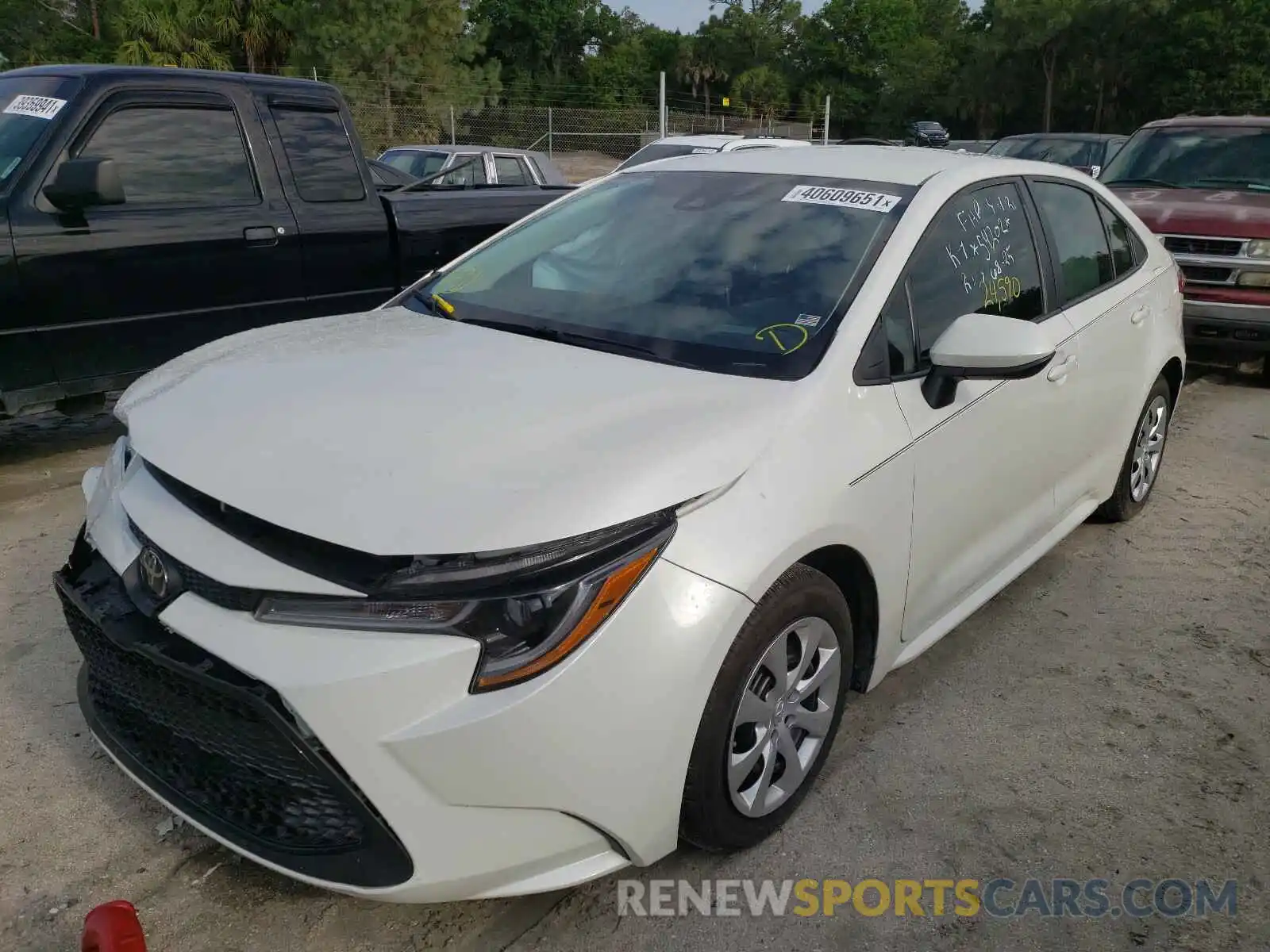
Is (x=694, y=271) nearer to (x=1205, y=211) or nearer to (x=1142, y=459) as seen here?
(x=1142, y=459)

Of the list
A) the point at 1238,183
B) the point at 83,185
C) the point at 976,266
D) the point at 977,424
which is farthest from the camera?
the point at 1238,183

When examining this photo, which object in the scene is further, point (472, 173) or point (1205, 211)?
point (472, 173)

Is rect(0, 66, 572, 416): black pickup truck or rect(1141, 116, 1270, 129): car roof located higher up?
rect(1141, 116, 1270, 129): car roof

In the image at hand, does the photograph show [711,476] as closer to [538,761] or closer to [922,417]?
[538,761]

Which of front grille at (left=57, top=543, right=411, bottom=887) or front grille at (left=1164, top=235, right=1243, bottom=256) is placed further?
front grille at (left=1164, top=235, right=1243, bottom=256)

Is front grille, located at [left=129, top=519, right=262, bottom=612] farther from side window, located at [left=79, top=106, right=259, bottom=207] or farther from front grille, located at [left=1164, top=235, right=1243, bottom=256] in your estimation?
front grille, located at [left=1164, top=235, right=1243, bottom=256]

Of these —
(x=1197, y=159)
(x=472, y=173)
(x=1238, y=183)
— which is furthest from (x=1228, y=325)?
(x=472, y=173)

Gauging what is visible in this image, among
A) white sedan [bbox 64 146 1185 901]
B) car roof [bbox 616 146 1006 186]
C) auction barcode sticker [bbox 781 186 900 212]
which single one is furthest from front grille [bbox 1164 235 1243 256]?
auction barcode sticker [bbox 781 186 900 212]

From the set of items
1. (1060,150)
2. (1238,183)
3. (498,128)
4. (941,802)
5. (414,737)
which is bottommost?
(941,802)

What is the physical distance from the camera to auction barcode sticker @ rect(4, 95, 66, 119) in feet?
16.2

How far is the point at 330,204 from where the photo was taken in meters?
5.87

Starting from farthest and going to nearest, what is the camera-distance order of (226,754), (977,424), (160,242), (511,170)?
(511,170) < (160,242) < (977,424) < (226,754)

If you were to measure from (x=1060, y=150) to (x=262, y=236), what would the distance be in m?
13.4

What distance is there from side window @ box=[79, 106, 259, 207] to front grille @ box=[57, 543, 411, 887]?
11.0 ft
